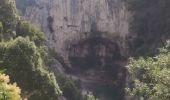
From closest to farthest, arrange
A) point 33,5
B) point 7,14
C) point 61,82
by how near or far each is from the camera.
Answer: point 7,14
point 61,82
point 33,5

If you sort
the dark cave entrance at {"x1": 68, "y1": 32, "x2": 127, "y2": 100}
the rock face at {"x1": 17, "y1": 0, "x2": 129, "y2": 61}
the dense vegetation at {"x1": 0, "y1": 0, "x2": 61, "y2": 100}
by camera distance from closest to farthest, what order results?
the dense vegetation at {"x1": 0, "y1": 0, "x2": 61, "y2": 100} < the dark cave entrance at {"x1": 68, "y1": 32, "x2": 127, "y2": 100} < the rock face at {"x1": 17, "y1": 0, "x2": 129, "y2": 61}

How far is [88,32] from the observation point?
47906 millimetres

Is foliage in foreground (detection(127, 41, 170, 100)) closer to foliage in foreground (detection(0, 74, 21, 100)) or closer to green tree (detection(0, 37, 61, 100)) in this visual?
foliage in foreground (detection(0, 74, 21, 100))

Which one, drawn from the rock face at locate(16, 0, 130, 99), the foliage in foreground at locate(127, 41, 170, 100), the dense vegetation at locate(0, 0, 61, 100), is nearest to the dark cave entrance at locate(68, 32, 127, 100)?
the rock face at locate(16, 0, 130, 99)

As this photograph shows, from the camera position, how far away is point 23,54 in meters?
20.6

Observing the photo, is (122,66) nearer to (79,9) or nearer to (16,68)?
(79,9)

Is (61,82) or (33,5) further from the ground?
(33,5)

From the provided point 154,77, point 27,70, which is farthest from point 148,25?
point 154,77

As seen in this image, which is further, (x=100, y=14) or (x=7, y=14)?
(x=100, y=14)

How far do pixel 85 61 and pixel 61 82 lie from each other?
14.4 metres

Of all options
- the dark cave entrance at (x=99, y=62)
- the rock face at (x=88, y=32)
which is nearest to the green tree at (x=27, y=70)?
the dark cave entrance at (x=99, y=62)

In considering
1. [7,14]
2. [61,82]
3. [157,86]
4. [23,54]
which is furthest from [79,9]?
[157,86]

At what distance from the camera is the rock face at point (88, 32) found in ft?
153

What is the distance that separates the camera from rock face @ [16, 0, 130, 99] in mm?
46750
